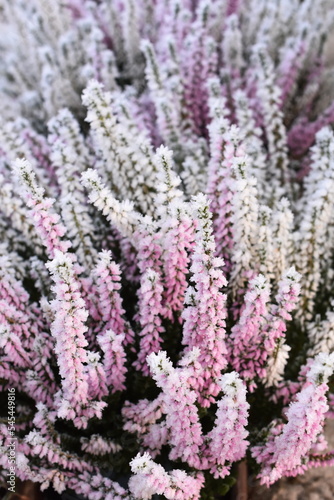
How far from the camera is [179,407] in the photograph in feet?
3.63

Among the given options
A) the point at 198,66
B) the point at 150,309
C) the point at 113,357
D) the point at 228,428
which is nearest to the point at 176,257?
the point at 150,309

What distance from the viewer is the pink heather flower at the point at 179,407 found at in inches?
41.4

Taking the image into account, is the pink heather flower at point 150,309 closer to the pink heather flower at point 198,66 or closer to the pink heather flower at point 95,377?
the pink heather flower at point 95,377

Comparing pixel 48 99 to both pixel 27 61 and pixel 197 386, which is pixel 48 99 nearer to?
pixel 27 61

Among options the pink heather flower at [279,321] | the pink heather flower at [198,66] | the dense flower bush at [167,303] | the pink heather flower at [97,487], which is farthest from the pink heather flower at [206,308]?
the pink heather flower at [198,66]

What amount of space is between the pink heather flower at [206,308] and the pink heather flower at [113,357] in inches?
6.5

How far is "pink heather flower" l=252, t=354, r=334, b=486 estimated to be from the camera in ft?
3.51

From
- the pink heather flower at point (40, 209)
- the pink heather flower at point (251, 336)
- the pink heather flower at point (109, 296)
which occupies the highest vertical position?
the pink heather flower at point (40, 209)

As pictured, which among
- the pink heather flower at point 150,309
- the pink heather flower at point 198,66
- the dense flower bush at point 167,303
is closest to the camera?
the dense flower bush at point 167,303

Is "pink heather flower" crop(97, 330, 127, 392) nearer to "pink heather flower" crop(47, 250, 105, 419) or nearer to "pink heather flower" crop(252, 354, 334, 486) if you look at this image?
"pink heather flower" crop(47, 250, 105, 419)

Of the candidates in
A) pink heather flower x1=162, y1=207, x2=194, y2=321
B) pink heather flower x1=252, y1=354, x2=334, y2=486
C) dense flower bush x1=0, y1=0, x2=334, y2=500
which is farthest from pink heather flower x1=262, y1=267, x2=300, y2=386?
pink heather flower x1=162, y1=207, x2=194, y2=321

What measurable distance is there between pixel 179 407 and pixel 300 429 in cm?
27

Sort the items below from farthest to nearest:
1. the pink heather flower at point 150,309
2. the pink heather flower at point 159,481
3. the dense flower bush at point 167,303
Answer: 1. the pink heather flower at point 150,309
2. the dense flower bush at point 167,303
3. the pink heather flower at point 159,481

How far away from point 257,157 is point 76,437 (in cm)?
108
